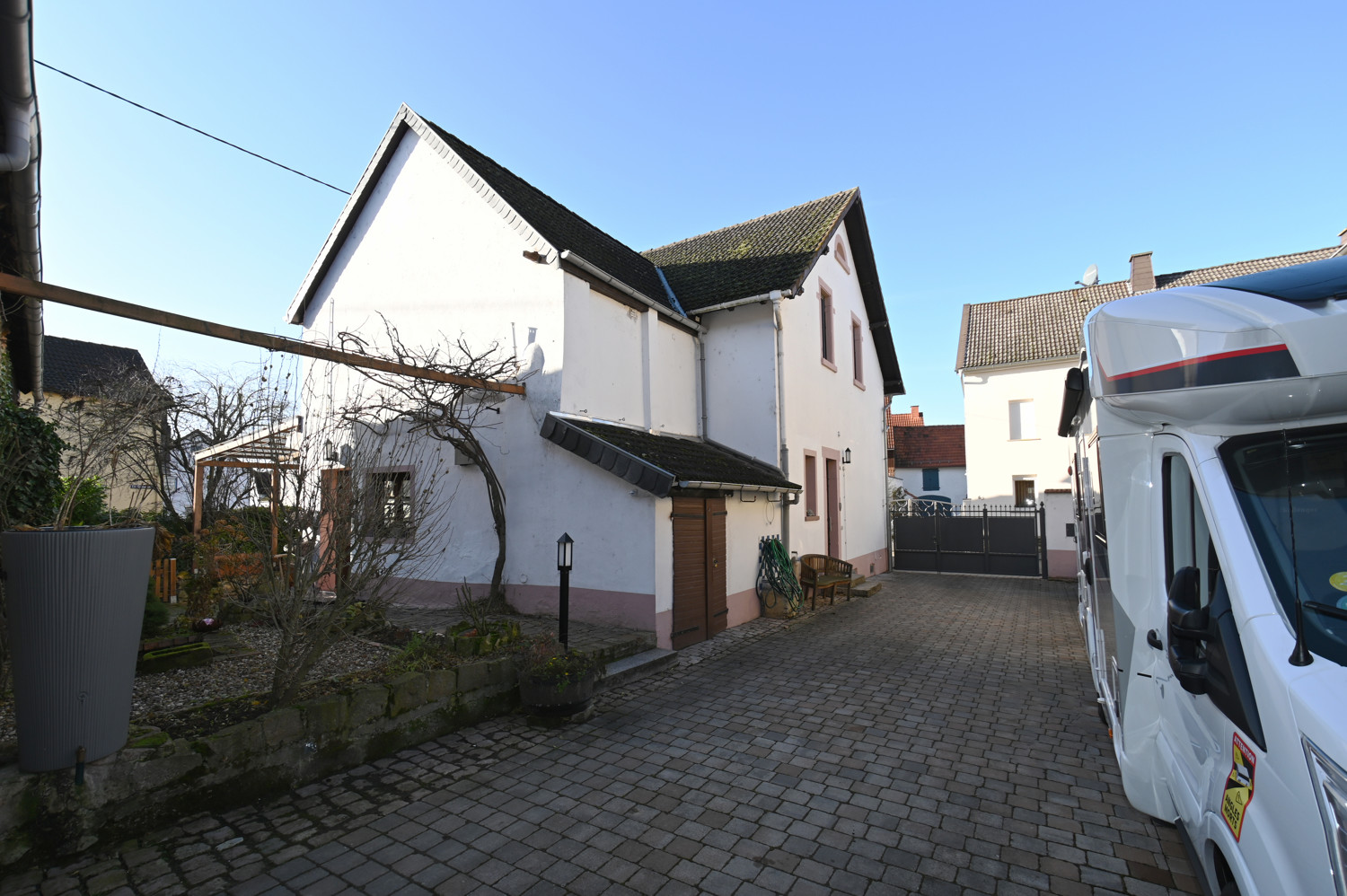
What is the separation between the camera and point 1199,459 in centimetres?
268

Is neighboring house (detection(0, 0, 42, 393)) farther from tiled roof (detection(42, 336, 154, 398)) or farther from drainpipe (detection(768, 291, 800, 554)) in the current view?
tiled roof (detection(42, 336, 154, 398))

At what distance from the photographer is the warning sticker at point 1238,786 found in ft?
7.00

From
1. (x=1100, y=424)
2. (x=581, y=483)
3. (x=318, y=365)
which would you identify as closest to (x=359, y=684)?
(x=581, y=483)

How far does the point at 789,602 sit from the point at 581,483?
4.28 metres

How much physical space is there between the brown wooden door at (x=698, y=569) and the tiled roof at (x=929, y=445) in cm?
2559

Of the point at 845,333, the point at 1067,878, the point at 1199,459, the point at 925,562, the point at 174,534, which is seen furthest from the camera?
the point at 925,562

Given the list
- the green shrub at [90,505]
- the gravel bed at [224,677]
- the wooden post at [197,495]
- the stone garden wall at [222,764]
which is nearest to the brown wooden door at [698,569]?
the stone garden wall at [222,764]

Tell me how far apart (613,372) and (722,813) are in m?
7.10

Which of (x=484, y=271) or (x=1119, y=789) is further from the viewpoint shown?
(x=484, y=271)

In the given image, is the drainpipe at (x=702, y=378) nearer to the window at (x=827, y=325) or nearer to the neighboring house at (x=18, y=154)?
the window at (x=827, y=325)

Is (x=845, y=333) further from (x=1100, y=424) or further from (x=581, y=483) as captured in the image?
(x=1100, y=424)

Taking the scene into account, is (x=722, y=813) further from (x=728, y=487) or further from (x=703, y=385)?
(x=703, y=385)

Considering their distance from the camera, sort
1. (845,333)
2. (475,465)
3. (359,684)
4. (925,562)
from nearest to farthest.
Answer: (359,684) → (475,465) → (845,333) → (925,562)

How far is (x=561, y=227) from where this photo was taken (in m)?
11.7
